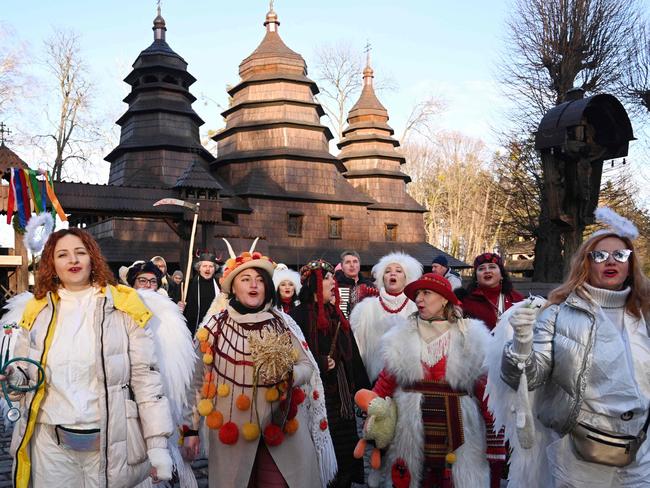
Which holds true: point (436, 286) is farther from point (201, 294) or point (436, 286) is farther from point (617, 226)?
point (201, 294)

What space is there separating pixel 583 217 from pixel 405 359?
25.3ft

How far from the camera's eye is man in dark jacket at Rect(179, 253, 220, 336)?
781cm

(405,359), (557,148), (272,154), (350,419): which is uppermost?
(272,154)

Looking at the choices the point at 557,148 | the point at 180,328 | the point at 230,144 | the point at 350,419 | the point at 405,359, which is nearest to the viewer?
the point at 180,328

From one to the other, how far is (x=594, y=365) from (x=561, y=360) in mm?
159

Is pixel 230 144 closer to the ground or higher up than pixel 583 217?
higher up

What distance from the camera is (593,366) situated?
→ 2754 mm

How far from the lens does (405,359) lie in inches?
143

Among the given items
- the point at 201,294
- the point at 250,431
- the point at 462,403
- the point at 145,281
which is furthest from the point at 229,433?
the point at 201,294

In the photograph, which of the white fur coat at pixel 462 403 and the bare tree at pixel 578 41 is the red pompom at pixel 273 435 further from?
the bare tree at pixel 578 41

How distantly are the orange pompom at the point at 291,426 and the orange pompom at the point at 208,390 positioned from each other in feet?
1.69

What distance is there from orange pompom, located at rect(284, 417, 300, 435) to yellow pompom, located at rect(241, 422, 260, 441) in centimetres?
22

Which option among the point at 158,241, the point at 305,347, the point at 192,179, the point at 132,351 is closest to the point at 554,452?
the point at 305,347

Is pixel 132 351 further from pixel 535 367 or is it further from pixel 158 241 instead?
pixel 158 241
